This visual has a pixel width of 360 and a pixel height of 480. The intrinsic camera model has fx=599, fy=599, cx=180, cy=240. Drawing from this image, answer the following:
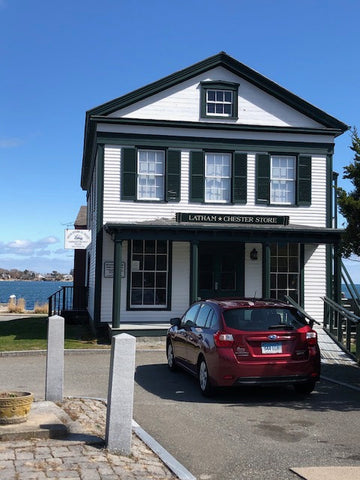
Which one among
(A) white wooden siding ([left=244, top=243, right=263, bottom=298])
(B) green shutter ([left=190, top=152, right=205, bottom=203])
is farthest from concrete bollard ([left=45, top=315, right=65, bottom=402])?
(A) white wooden siding ([left=244, top=243, right=263, bottom=298])

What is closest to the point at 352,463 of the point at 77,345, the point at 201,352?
the point at 201,352

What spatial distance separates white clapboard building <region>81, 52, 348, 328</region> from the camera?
734 inches

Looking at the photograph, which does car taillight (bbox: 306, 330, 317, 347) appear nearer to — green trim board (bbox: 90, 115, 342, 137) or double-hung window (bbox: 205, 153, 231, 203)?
double-hung window (bbox: 205, 153, 231, 203)

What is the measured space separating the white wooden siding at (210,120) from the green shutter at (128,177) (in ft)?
4.24

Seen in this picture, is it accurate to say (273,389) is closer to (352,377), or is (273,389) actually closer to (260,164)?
(352,377)

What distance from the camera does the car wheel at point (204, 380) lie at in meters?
9.32

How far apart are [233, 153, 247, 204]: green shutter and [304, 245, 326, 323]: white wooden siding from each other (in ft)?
9.24

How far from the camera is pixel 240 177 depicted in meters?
19.5

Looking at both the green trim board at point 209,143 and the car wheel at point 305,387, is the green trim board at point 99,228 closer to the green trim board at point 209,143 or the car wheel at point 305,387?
the green trim board at point 209,143

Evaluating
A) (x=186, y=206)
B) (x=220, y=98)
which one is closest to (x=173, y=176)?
(x=186, y=206)

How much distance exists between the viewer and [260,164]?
19719 mm

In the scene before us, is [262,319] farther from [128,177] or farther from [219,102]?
[219,102]

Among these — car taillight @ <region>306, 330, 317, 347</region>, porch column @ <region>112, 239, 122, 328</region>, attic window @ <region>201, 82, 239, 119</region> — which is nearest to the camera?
car taillight @ <region>306, 330, 317, 347</region>

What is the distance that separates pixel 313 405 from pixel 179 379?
120 inches
